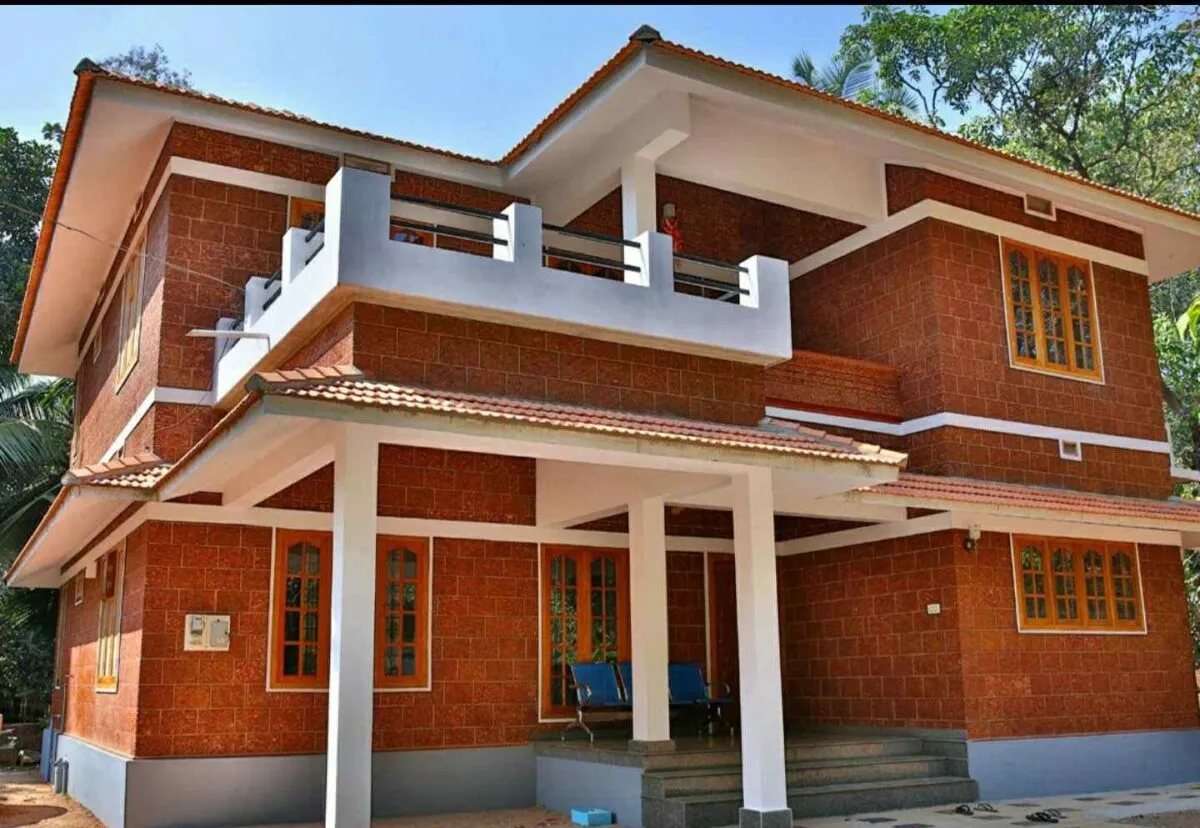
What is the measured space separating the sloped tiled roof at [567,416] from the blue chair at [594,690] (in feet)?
9.87

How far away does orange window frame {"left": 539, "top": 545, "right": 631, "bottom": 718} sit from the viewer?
11289mm

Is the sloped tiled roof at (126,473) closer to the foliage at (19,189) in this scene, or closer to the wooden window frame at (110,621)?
the wooden window frame at (110,621)

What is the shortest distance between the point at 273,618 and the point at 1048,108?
2158 cm

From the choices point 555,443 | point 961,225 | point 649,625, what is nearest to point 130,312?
point 649,625

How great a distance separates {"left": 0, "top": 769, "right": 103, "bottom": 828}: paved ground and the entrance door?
625cm

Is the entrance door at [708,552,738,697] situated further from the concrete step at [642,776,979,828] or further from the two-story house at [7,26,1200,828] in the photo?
the concrete step at [642,776,979,828]

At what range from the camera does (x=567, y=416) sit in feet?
27.2

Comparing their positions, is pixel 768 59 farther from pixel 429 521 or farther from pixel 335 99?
pixel 429 521

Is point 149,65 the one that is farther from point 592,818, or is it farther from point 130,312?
point 592,818

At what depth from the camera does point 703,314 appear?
9789 mm

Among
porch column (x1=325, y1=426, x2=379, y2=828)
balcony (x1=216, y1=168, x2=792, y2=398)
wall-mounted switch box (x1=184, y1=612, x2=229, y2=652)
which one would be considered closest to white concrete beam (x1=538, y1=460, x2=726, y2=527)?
balcony (x1=216, y1=168, x2=792, y2=398)

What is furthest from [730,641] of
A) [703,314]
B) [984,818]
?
[703,314]

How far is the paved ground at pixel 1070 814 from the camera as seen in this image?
9.51 m

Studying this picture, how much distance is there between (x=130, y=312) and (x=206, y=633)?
14.6ft
